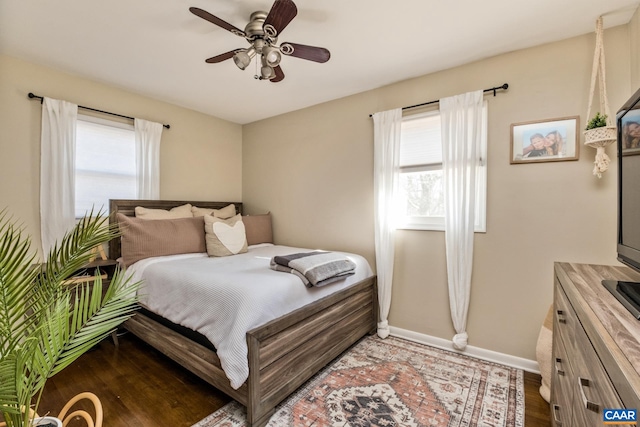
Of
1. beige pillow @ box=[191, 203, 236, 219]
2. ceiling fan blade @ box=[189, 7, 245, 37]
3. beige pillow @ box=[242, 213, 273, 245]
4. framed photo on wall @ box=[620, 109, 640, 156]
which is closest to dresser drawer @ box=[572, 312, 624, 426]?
framed photo on wall @ box=[620, 109, 640, 156]

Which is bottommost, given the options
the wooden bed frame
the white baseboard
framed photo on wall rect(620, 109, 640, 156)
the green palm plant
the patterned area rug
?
the patterned area rug

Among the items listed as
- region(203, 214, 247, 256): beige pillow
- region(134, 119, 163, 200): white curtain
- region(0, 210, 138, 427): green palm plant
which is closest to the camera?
region(0, 210, 138, 427): green palm plant

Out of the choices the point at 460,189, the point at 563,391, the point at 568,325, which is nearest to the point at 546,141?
the point at 460,189

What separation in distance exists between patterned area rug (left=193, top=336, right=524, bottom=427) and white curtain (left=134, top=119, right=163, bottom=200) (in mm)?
2307

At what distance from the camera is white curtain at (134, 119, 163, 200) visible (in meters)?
3.02

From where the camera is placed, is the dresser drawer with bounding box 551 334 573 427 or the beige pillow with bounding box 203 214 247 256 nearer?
the dresser drawer with bounding box 551 334 573 427

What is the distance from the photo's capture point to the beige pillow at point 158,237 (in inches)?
98.4

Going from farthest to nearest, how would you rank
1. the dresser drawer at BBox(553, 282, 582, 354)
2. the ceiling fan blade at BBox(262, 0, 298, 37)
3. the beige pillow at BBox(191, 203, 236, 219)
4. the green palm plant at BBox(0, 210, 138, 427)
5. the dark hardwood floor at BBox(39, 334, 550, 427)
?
1. the beige pillow at BBox(191, 203, 236, 219)
2. the dark hardwood floor at BBox(39, 334, 550, 427)
3. the ceiling fan blade at BBox(262, 0, 298, 37)
4. the dresser drawer at BBox(553, 282, 582, 354)
5. the green palm plant at BBox(0, 210, 138, 427)

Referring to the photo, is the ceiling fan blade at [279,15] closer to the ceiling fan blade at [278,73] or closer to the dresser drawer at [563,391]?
the ceiling fan blade at [278,73]

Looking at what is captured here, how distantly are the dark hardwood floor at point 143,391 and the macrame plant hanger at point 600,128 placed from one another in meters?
1.55

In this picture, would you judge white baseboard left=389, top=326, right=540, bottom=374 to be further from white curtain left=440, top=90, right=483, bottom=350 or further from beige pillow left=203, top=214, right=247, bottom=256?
beige pillow left=203, top=214, right=247, bottom=256

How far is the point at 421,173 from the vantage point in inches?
107

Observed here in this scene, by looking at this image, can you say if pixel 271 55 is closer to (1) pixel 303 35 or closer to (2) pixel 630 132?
(1) pixel 303 35

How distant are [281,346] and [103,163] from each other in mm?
→ 2555
